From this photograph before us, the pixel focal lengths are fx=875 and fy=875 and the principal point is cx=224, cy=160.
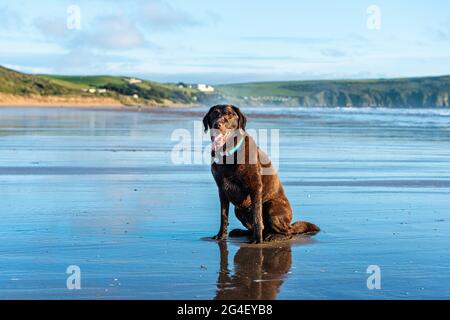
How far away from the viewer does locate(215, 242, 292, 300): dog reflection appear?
6.55 metres

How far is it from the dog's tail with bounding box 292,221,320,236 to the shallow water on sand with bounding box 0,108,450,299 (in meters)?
0.13

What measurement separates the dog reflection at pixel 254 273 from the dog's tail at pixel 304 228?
0.70 meters

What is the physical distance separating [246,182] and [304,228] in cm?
85

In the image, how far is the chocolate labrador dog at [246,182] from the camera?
9.10 m

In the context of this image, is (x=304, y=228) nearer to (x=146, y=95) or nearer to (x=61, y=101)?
(x=61, y=101)

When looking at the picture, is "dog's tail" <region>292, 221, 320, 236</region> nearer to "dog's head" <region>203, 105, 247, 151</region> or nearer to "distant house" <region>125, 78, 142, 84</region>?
"dog's head" <region>203, 105, 247, 151</region>

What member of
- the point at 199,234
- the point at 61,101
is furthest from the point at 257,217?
the point at 61,101

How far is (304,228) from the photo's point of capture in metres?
9.44

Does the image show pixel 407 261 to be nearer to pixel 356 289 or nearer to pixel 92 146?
pixel 356 289

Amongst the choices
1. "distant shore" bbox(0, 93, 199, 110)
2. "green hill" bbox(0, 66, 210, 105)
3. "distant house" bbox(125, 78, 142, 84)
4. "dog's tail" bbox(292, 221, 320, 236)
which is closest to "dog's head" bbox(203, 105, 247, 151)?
"dog's tail" bbox(292, 221, 320, 236)

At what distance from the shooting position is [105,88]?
6127 inches

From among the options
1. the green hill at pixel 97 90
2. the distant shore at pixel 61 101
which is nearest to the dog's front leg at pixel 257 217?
the distant shore at pixel 61 101

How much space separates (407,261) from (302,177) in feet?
24.1
